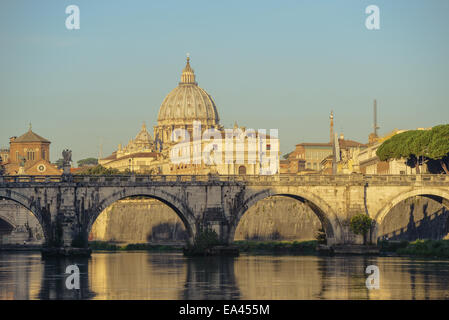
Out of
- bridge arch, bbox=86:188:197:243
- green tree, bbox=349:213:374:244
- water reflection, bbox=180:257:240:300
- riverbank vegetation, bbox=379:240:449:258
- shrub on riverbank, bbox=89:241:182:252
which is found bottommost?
water reflection, bbox=180:257:240:300

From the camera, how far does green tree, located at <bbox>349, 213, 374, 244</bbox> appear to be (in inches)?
3723

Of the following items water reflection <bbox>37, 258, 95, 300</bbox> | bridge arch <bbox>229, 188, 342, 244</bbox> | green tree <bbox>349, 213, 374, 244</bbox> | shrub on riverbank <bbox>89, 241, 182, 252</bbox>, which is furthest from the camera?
shrub on riverbank <bbox>89, 241, 182, 252</bbox>

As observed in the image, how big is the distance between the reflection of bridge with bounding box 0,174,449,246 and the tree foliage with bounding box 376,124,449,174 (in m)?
7.04

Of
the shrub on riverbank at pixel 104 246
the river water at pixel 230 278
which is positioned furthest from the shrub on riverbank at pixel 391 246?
the shrub on riverbank at pixel 104 246

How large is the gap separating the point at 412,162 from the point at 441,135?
10.0 metres

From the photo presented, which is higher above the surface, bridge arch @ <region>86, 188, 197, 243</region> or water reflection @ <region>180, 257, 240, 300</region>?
bridge arch @ <region>86, 188, 197, 243</region>

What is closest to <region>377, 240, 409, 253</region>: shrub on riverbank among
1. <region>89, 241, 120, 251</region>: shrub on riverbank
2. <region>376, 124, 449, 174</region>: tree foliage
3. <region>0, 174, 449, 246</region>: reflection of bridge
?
<region>0, 174, 449, 246</region>: reflection of bridge

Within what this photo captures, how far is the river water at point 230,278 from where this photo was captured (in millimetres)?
55656

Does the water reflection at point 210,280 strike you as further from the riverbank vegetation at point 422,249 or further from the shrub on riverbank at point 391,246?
the shrub on riverbank at point 391,246

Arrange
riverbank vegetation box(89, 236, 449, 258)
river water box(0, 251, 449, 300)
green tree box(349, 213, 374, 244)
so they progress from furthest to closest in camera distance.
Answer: green tree box(349, 213, 374, 244) < riverbank vegetation box(89, 236, 449, 258) < river water box(0, 251, 449, 300)

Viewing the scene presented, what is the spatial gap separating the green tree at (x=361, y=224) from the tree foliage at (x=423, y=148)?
14.1m

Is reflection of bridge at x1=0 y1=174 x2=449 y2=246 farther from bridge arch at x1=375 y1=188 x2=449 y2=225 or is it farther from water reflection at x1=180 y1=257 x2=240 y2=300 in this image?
water reflection at x1=180 y1=257 x2=240 y2=300

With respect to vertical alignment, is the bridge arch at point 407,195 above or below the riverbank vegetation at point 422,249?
above
